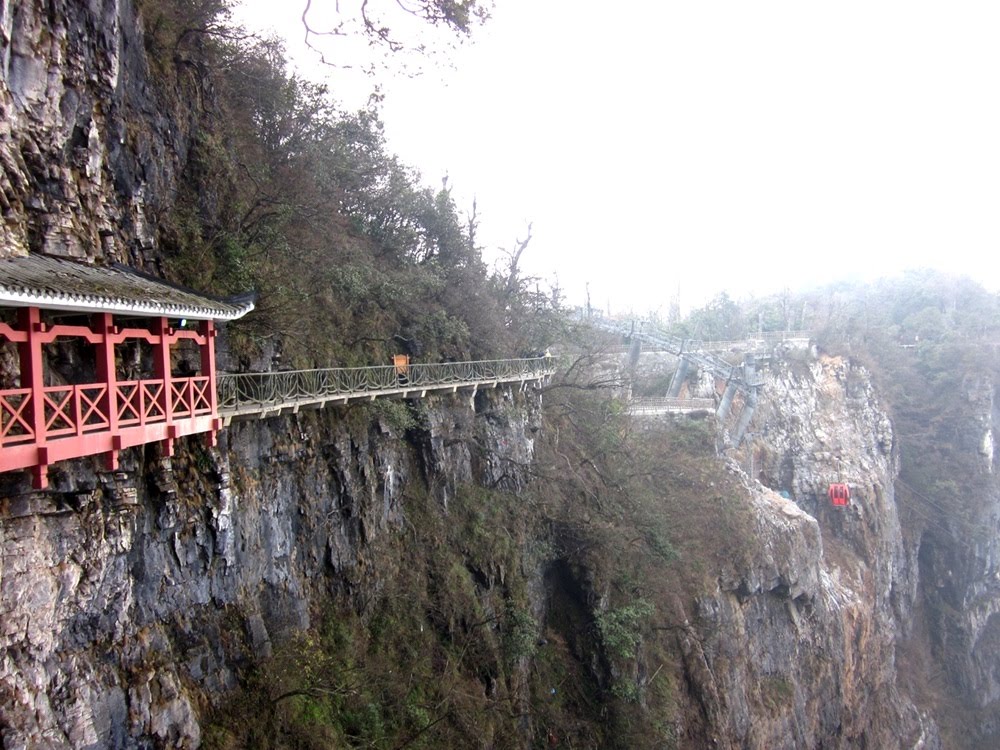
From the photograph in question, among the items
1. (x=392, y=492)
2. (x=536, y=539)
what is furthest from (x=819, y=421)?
(x=392, y=492)

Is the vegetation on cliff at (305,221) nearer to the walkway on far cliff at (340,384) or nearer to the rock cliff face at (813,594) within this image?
the walkway on far cliff at (340,384)

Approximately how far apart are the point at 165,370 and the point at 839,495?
34.0 meters

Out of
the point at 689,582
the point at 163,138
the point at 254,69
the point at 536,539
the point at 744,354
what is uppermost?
the point at 254,69

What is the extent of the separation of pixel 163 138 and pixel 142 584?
7.98 m

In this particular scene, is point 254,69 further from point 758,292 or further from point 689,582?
point 758,292

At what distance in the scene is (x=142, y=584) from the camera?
9.23 metres

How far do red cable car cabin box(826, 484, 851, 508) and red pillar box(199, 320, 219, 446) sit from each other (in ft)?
108

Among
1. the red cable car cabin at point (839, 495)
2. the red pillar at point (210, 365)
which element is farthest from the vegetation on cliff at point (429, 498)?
the red cable car cabin at point (839, 495)

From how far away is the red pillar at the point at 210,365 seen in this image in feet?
33.2

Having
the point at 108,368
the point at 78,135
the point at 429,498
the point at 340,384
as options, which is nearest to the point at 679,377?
the point at 429,498

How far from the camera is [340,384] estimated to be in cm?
1346

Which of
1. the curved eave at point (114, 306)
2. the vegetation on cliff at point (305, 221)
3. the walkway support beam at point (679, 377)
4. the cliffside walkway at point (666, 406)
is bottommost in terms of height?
the cliffside walkway at point (666, 406)

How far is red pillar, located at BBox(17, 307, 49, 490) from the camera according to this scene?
23.3 feet

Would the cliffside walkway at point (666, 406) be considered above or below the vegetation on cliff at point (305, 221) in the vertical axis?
below
